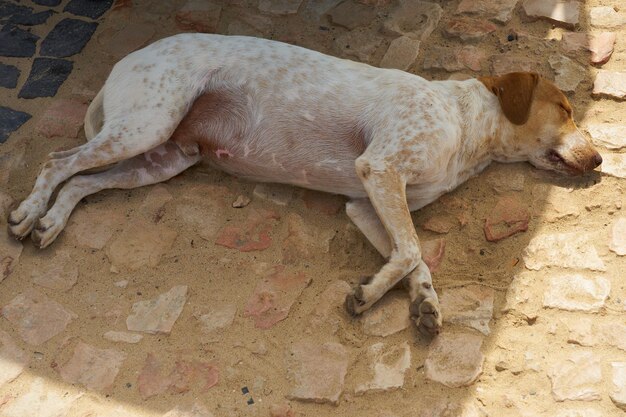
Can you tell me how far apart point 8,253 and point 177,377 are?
3.61 ft

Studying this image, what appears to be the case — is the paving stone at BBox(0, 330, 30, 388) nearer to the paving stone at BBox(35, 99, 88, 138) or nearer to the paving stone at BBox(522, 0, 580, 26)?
the paving stone at BBox(35, 99, 88, 138)

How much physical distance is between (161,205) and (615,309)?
2.12m

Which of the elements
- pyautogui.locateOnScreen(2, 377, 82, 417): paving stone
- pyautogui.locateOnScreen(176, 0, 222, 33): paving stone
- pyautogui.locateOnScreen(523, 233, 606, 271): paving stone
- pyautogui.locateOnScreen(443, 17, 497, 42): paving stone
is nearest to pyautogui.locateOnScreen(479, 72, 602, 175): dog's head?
pyautogui.locateOnScreen(523, 233, 606, 271): paving stone

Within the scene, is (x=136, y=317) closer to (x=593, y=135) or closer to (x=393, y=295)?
(x=393, y=295)

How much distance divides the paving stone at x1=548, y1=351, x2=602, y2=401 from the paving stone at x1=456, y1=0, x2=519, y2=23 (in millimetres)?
2421

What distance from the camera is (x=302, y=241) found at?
Answer: 3748mm

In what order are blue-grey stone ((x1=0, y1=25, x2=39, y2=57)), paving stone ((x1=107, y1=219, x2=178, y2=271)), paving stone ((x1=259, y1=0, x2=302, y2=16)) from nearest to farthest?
1. paving stone ((x1=107, y1=219, x2=178, y2=271))
2. blue-grey stone ((x1=0, y1=25, x2=39, y2=57))
3. paving stone ((x1=259, y1=0, x2=302, y2=16))

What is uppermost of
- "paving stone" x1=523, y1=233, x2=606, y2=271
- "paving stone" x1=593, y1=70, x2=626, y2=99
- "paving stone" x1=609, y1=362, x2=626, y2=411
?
"paving stone" x1=593, y1=70, x2=626, y2=99

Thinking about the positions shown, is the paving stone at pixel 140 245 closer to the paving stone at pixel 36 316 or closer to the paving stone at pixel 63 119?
the paving stone at pixel 36 316

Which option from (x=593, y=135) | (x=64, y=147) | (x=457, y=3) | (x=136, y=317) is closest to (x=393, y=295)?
(x=136, y=317)

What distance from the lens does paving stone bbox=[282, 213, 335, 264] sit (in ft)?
12.1

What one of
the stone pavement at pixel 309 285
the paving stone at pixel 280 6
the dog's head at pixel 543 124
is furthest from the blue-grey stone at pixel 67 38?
the dog's head at pixel 543 124

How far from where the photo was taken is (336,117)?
3.90m

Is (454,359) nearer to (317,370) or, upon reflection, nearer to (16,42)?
(317,370)
